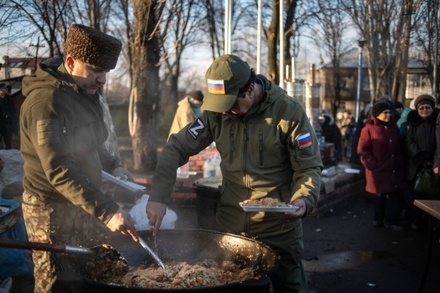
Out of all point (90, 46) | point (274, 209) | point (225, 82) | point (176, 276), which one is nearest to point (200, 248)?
point (176, 276)

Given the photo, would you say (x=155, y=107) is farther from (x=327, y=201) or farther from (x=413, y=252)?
(x=413, y=252)

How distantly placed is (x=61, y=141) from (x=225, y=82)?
3.18 ft

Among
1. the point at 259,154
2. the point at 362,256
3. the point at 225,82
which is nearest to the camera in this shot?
the point at 225,82

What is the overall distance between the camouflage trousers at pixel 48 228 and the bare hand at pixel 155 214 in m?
A: 0.42

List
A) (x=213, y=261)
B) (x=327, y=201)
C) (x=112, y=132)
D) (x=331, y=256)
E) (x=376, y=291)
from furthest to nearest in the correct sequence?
1. (x=327, y=201)
2. (x=112, y=132)
3. (x=331, y=256)
4. (x=376, y=291)
5. (x=213, y=261)

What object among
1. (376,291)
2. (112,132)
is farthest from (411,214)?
(112,132)

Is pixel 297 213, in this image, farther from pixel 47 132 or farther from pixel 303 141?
pixel 47 132

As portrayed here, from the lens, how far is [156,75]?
10273mm

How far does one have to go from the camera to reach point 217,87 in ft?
9.45

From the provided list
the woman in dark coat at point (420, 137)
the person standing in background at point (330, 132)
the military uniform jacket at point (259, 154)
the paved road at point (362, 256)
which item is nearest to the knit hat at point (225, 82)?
the military uniform jacket at point (259, 154)

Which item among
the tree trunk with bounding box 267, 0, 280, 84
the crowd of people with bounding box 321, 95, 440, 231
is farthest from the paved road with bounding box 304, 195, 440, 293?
the tree trunk with bounding box 267, 0, 280, 84

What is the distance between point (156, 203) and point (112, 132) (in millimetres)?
4791

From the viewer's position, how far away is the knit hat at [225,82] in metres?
2.85

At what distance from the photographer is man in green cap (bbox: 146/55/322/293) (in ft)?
9.70
